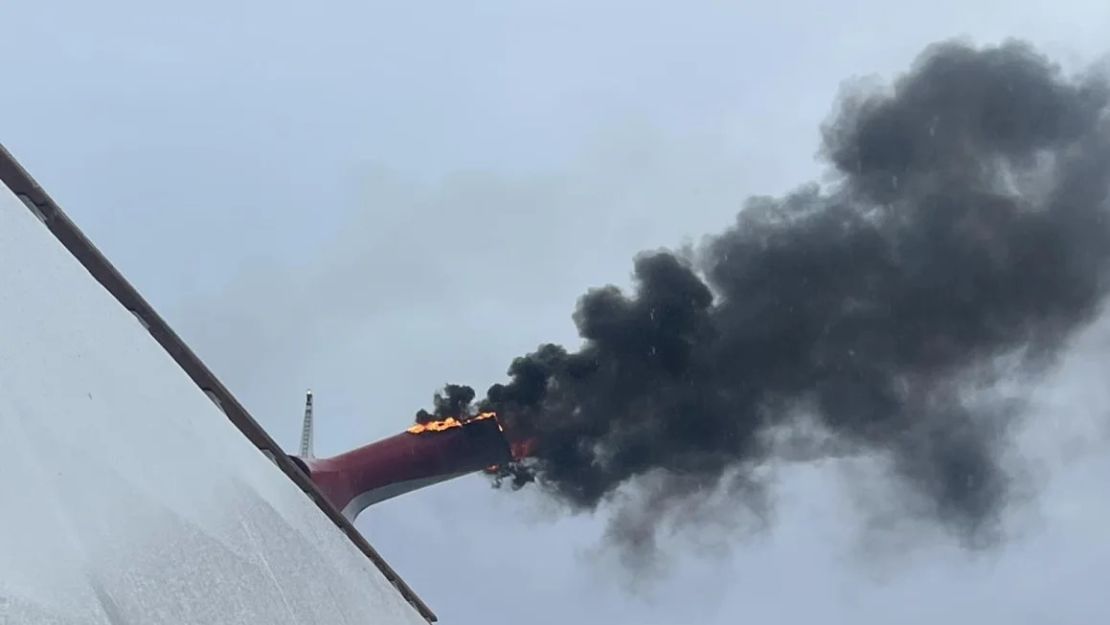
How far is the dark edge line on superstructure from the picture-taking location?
22.1 ft

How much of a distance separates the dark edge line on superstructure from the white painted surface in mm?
277

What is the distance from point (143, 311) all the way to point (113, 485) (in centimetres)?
269

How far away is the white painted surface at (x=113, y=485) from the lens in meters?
4.23

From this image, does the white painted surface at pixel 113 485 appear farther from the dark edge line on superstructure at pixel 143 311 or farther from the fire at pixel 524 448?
the fire at pixel 524 448

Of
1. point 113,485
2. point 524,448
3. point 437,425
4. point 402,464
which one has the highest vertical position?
point 524,448

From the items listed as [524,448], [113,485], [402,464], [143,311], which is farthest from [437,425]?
[113,485]

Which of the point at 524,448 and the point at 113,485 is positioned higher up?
the point at 524,448

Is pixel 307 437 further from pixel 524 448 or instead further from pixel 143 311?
pixel 143 311

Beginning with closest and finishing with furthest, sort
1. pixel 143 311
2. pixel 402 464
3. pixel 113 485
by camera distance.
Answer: pixel 113 485, pixel 143 311, pixel 402 464

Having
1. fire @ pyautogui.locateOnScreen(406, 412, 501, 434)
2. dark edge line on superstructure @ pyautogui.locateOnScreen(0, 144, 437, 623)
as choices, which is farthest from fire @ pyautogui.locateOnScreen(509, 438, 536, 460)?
dark edge line on superstructure @ pyautogui.locateOnScreen(0, 144, 437, 623)

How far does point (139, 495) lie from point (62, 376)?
645 mm

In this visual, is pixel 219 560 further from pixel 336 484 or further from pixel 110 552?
pixel 336 484

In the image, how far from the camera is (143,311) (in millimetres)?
7551

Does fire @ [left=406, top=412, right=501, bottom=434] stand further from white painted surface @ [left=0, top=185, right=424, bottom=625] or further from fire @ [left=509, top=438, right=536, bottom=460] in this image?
white painted surface @ [left=0, top=185, right=424, bottom=625]
